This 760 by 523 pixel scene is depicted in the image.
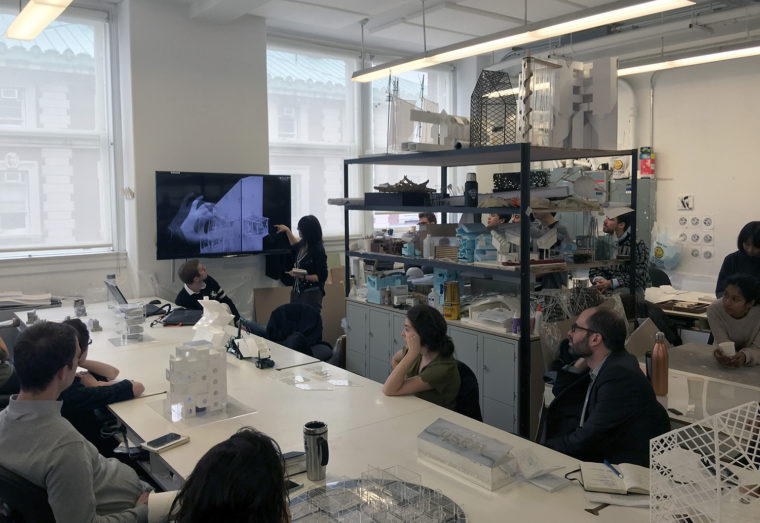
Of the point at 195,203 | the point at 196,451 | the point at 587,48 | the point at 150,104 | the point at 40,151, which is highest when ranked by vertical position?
the point at 587,48

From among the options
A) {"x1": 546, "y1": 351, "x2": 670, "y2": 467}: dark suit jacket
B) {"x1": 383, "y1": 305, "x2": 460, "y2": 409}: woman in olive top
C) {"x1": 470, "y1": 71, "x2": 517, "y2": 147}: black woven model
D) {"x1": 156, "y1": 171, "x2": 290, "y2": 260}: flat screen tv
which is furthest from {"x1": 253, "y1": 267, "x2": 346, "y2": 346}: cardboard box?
{"x1": 546, "y1": 351, "x2": 670, "y2": 467}: dark suit jacket

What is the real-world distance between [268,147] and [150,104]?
1223 millimetres

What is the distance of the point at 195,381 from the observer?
8.31 feet

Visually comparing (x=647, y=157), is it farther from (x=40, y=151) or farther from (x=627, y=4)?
(x=40, y=151)

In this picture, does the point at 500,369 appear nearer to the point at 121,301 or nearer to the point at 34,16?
the point at 121,301

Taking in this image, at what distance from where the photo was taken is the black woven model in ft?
12.6

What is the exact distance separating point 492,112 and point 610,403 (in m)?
2.12

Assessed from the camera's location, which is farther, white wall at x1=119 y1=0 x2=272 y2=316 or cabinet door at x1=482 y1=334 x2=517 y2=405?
white wall at x1=119 y1=0 x2=272 y2=316

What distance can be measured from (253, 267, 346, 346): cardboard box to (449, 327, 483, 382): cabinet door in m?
2.37

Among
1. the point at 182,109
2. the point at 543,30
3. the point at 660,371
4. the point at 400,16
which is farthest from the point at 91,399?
the point at 400,16

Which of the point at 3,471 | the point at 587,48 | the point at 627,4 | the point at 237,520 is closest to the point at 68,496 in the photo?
the point at 3,471

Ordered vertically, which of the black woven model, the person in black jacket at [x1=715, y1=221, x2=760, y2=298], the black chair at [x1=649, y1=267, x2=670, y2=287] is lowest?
the black chair at [x1=649, y1=267, x2=670, y2=287]

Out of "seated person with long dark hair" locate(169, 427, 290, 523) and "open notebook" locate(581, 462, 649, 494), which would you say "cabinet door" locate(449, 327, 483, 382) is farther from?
"seated person with long dark hair" locate(169, 427, 290, 523)

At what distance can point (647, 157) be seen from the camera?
718 centimetres
